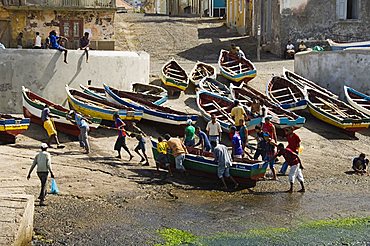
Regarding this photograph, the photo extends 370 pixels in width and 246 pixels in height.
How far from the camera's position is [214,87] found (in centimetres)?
2684

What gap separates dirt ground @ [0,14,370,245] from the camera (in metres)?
14.6

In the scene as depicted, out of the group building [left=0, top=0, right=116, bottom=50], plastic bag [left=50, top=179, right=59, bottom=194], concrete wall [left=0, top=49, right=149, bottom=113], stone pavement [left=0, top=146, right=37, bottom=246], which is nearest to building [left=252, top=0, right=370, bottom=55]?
building [left=0, top=0, right=116, bottom=50]

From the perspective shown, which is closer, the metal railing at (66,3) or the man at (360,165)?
the man at (360,165)

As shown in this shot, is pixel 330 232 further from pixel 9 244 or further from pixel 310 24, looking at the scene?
pixel 310 24

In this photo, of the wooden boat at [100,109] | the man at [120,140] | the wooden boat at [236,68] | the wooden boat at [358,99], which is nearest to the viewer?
the man at [120,140]

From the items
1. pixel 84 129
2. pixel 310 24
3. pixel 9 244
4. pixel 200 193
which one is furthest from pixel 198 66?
pixel 9 244

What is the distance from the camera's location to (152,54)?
3728cm

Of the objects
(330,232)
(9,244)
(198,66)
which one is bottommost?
(330,232)

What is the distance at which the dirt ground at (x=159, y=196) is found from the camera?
14575 millimetres

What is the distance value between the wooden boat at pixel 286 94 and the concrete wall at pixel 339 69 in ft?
9.61

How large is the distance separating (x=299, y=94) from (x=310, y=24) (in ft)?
32.9

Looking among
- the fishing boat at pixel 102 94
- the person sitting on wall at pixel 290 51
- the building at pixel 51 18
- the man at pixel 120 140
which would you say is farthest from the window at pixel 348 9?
the man at pixel 120 140

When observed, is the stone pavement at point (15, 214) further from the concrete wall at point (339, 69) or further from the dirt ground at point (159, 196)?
the concrete wall at point (339, 69)

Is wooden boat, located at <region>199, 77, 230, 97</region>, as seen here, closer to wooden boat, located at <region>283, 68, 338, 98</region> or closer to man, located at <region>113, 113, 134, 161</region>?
wooden boat, located at <region>283, 68, 338, 98</region>
